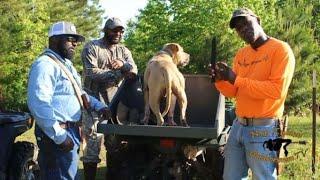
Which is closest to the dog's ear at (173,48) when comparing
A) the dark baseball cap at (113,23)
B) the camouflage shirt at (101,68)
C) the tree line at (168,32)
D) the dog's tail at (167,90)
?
the dog's tail at (167,90)

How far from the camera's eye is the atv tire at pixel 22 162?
5457 millimetres

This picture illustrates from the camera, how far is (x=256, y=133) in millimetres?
4121

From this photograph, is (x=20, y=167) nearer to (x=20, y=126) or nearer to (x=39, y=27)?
(x=20, y=126)

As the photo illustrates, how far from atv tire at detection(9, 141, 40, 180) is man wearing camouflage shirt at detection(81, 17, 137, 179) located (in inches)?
36.5

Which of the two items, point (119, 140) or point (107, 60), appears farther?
point (107, 60)

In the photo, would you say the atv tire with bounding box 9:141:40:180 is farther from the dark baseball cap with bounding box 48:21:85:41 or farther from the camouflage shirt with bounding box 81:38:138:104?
the dark baseball cap with bounding box 48:21:85:41

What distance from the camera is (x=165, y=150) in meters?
5.34

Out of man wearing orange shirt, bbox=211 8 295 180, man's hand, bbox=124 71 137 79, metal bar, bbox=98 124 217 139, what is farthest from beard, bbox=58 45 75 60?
man's hand, bbox=124 71 137 79

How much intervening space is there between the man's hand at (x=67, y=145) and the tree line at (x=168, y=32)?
23.8 m

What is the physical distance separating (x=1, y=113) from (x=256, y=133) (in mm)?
3020

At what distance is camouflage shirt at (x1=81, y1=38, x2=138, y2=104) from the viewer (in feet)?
21.1

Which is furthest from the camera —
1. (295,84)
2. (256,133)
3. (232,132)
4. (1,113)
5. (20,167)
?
(295,84)

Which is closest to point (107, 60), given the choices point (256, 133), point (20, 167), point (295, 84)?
point (20, 167)

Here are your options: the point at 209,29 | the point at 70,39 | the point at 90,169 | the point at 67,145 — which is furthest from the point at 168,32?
the point at 67,145
